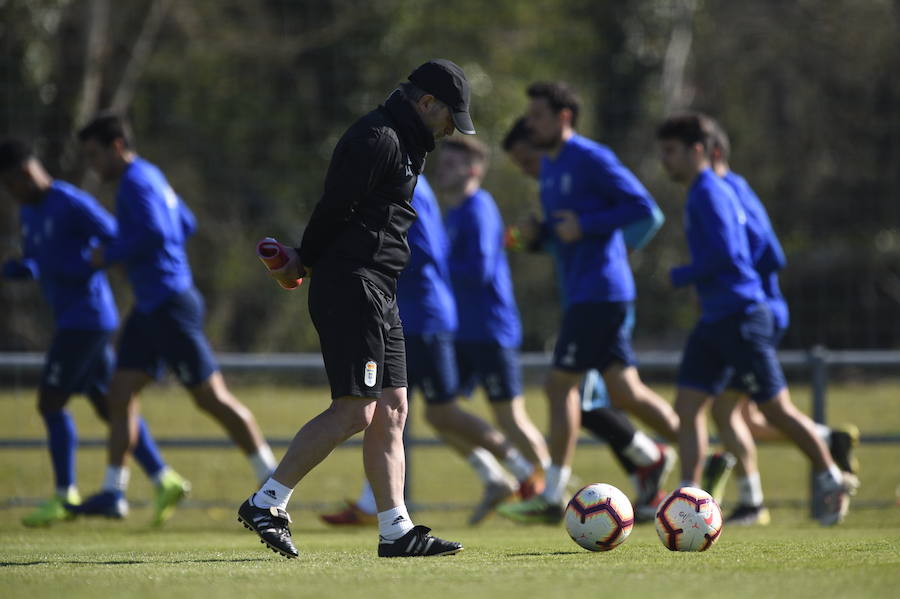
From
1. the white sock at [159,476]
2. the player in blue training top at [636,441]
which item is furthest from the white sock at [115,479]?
the player in blue training top at [636,441]

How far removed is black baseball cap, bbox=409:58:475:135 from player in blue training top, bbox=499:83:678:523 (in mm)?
2764

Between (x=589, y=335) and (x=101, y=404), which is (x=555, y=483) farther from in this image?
→ (x=101, y=404)

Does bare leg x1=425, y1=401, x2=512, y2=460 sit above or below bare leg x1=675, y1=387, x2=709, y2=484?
below

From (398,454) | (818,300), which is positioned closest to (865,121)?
(818,300)

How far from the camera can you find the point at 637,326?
15.0 metres

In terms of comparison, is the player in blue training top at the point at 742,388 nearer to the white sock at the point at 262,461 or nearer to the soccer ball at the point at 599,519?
the soccer ball at the point at 599,519

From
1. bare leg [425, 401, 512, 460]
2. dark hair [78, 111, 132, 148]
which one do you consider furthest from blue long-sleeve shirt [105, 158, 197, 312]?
bare leg [425, 401, 512, 460]

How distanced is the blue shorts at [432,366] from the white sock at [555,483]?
3.06 ft

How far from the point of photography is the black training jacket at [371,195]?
573 cm

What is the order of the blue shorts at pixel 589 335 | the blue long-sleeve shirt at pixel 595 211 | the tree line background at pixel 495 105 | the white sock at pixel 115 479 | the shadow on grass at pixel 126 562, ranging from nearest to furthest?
the shadow on grass at pixel 126 562
the blue shorts at pixel 589 335
the blue long-sleeve shirt at pixel 595 211
the white sock at pixel 115 479
the tree line background at pixel 495 105

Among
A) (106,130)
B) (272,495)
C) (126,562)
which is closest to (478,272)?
(106,130)

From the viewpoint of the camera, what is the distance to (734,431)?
897 cm

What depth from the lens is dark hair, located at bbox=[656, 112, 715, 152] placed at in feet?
28.3

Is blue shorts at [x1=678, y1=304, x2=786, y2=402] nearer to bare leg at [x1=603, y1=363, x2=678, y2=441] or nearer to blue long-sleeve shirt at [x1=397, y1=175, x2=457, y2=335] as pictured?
bare leg at [x1=603, y1=363, x2=678, y2=441]
